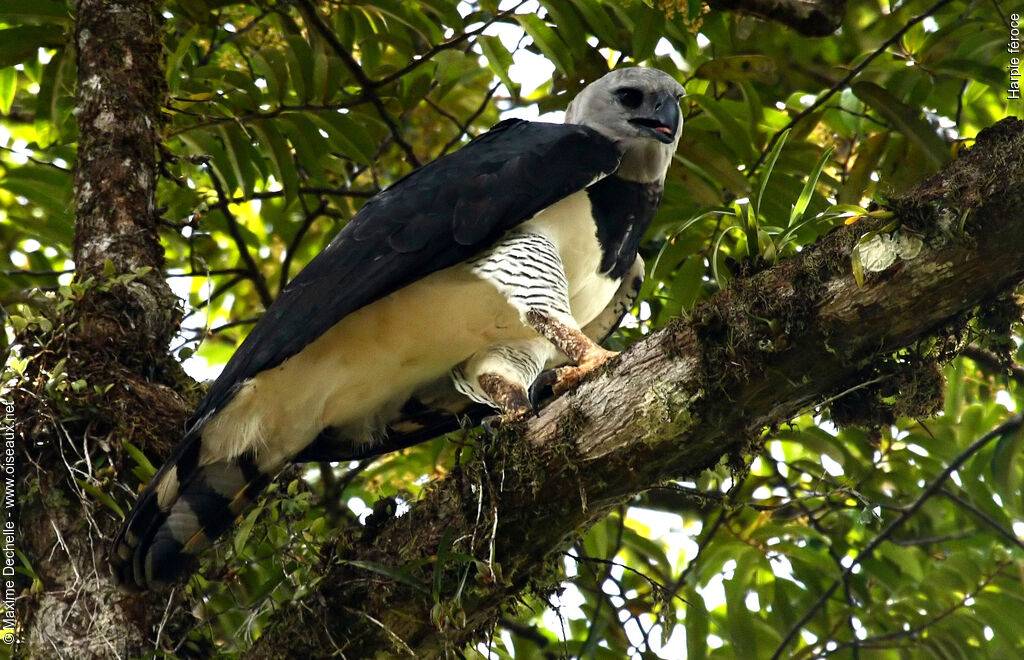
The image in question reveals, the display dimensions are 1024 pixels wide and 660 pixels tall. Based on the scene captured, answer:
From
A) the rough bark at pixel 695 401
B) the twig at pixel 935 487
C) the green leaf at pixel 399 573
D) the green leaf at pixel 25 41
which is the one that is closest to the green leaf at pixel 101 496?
the rough bark at pixel 695 401

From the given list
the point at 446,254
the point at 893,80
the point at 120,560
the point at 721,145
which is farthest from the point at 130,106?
the point at 893,80

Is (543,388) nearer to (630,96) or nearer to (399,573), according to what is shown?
(399,573)

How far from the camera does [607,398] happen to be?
2.55 metres

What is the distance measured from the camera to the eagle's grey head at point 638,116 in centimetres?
384

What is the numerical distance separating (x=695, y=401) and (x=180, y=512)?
1638 millimetres

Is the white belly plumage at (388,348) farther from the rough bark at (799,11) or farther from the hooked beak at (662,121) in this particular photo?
the rough bark at (799,11)

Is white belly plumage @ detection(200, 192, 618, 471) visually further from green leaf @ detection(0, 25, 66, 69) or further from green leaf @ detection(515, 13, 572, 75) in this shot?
green leaf @ detection(0, 25, 66, 69)

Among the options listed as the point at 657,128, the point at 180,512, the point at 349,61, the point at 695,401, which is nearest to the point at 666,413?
the point at 695,401

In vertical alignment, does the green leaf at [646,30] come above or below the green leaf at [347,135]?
→ above

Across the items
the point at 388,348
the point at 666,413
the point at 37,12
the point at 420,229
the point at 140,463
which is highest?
the point at 37,12

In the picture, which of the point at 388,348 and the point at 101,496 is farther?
the point at 388,348

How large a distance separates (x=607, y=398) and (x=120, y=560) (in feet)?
4.77

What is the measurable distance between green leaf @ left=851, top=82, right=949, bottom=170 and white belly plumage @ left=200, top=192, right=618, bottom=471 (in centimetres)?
108

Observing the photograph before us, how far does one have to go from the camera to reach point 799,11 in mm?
Result: 3602
